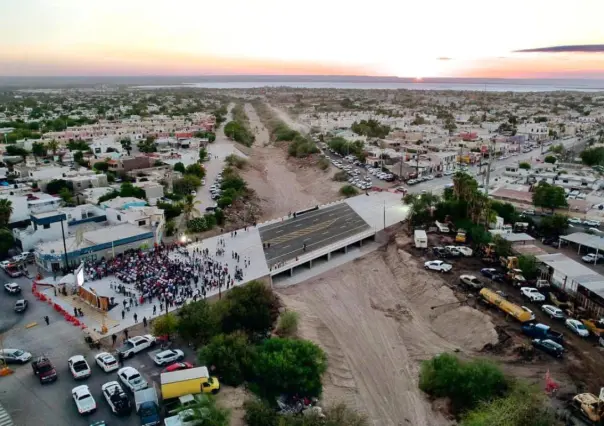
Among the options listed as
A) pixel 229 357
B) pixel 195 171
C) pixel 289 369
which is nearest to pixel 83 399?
pixel 229 357

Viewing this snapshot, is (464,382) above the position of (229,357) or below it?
below

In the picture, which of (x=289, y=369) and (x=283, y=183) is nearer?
(x=289, y=369)

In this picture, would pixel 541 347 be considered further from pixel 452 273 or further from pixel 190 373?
pixel 190 373

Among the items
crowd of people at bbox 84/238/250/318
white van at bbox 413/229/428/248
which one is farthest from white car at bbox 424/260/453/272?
crowd of people at bbox 84/238/250/318

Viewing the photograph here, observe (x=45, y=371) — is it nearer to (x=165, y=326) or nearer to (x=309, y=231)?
(x=165, y=326)

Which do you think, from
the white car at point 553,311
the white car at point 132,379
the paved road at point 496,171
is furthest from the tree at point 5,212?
the paved road at point 496,171

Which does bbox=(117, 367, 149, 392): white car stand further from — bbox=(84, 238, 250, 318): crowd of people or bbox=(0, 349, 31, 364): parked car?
bbox=(84, 238, 250, 318): crowd of people

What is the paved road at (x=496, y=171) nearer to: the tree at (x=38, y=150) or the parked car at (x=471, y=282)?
the parked car at (x=471, y=282)

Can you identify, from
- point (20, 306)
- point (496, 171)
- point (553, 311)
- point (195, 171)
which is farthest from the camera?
point (496, 171)

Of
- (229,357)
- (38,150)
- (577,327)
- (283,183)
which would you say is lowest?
(283,183)
